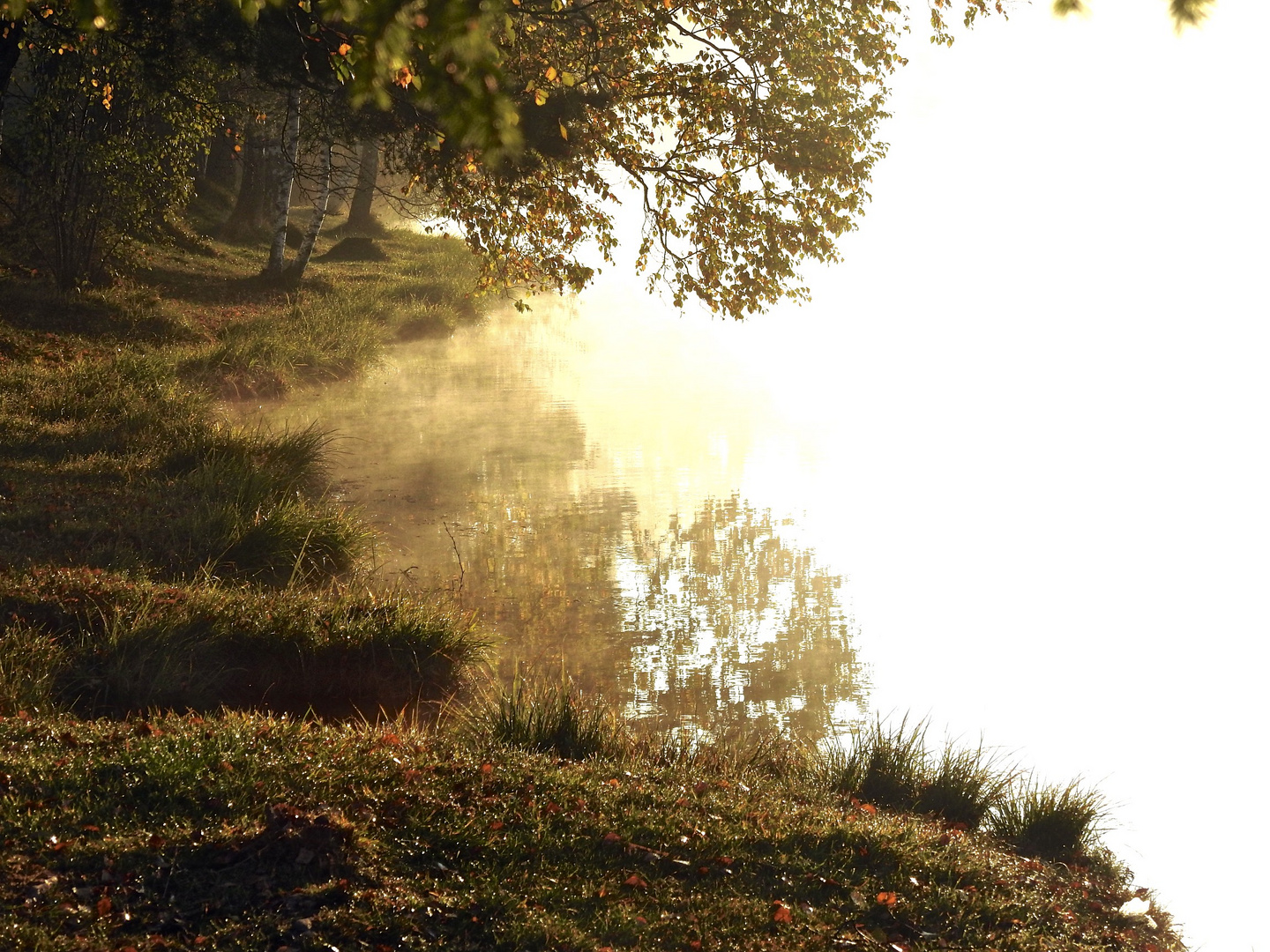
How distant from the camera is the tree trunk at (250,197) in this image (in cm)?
3058

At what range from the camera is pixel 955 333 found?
237 feet

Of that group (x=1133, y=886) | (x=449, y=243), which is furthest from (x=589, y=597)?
(x=449, y=243)

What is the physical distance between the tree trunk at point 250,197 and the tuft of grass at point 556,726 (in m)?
26.0

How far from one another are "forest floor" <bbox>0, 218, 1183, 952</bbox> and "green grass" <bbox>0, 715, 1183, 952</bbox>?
16 millimetres

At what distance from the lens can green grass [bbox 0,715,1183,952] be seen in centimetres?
441

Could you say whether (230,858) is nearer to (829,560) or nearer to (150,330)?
(829,560)

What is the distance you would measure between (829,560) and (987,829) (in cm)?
622

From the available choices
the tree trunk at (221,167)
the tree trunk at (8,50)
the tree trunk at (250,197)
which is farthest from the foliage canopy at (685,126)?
the tree trunk at (221,167)

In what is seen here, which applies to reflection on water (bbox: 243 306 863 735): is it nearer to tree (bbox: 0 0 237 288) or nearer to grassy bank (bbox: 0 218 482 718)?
grassy bank (bbox: 0 218 482 718)

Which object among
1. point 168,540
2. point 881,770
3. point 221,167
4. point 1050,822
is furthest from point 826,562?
point 221,167

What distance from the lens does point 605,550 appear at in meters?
13.2

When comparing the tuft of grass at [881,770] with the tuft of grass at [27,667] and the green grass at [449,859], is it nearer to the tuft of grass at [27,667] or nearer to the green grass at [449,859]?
the green grass at [449,859]

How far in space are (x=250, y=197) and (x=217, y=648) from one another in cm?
2631

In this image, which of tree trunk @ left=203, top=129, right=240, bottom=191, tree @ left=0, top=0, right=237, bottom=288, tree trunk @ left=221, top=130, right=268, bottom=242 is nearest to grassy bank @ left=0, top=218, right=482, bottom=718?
tree @ left=0, top=0, right=237, bottom=288
